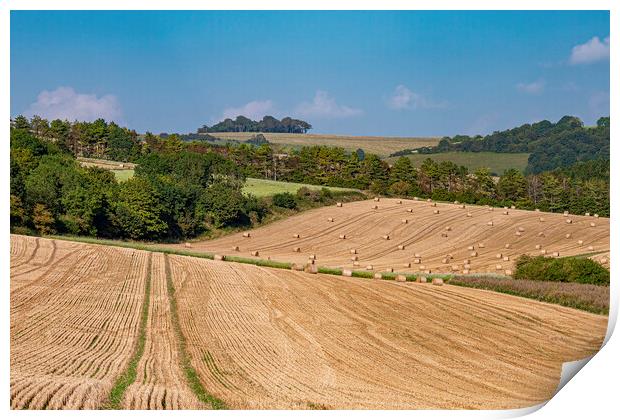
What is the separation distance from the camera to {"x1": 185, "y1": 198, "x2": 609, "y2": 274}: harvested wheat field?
30.0 m

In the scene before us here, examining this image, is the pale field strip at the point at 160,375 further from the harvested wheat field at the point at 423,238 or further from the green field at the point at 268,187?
the green field at the point at 268,187

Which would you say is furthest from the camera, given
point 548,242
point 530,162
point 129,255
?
point 530,162

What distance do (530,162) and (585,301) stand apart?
29.0 meters

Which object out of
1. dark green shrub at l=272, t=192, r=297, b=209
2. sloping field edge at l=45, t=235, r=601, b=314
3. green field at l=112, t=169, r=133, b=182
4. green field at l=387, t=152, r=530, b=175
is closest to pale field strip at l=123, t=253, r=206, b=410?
sloping field edge at l=45, t=235, r=601, b=314

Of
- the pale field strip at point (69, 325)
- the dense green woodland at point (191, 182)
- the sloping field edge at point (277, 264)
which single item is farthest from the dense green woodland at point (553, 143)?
the pale field strip at point (69, 325)

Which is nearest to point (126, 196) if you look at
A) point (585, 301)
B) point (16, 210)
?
point (16, 210)

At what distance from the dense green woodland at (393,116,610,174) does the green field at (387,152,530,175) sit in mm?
404

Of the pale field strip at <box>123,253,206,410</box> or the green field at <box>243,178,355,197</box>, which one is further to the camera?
the green field at <box>243,178,355,197</box>

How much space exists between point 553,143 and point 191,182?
18140mm

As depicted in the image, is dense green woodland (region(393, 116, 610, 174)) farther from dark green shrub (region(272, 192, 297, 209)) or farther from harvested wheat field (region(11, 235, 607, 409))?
dark green shrub (region(272, 192, 297, 209))

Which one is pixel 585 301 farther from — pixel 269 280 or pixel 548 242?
pixel 548 242

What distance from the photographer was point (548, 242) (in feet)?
104
